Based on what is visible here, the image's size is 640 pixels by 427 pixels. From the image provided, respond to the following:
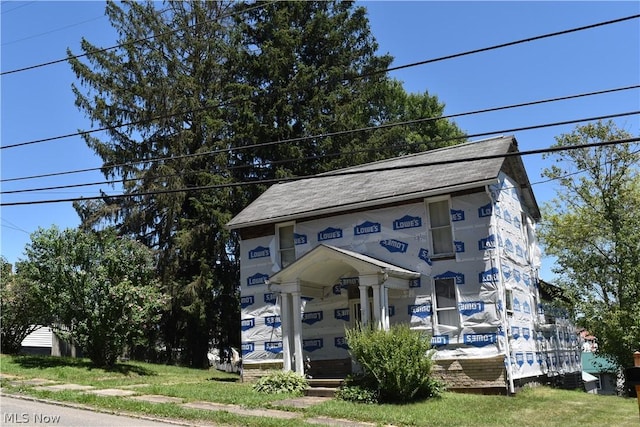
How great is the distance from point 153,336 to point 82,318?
1074 centimetres

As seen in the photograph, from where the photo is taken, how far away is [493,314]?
15094 mm

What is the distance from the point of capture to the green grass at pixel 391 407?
34.6ft

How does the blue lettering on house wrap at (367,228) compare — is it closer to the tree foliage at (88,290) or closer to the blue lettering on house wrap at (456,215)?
the blue lettering on house wrap at (456,215)

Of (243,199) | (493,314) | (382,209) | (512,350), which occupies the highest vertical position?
(243,199)

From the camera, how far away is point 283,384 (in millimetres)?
15031

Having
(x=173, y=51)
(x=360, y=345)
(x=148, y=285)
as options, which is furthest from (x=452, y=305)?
(x=173, y=51)

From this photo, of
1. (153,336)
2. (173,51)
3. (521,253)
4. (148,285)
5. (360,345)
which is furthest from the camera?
(173,51)

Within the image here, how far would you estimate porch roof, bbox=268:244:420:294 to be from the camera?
15.2m

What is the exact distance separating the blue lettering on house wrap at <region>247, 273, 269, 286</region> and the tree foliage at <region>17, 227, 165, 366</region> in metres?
3.28

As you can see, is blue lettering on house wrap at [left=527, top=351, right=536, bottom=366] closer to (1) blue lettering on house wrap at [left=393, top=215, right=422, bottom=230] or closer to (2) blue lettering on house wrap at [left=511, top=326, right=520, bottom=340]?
(2) blue lettering on house wrap at [left=511, top=326, right=520, bottom=340]

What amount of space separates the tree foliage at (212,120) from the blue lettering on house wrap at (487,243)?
14036 millimetres

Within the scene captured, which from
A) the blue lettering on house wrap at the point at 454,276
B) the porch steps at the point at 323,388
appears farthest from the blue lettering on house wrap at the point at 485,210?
the porch steps at the point at 323,388

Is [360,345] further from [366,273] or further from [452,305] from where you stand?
[452,305]

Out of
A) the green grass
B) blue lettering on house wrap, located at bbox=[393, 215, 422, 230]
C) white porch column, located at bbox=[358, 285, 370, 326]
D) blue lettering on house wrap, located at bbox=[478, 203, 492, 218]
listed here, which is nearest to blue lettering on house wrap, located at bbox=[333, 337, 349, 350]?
white porch column, located at bbox=[358, 285, 370, 326]
